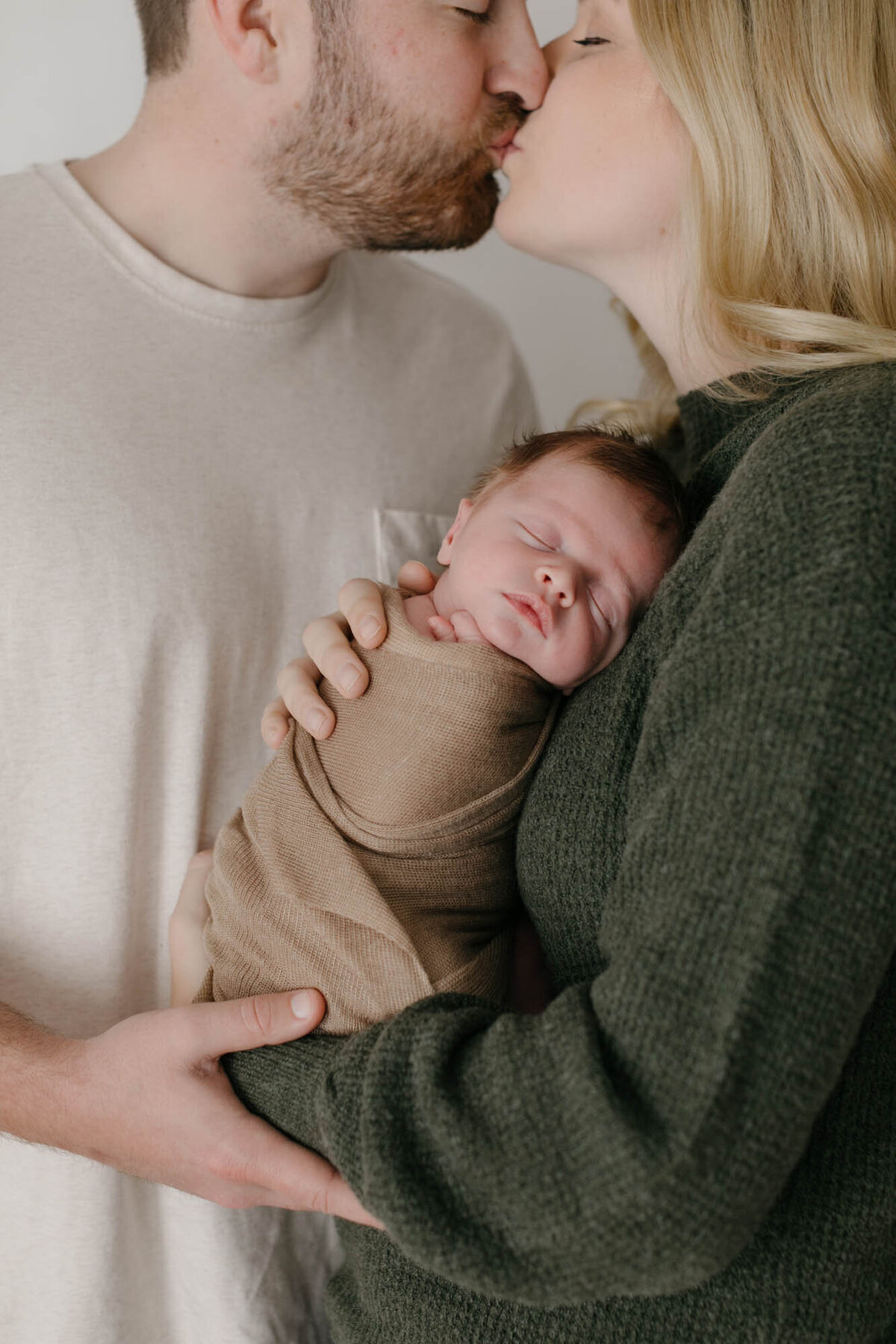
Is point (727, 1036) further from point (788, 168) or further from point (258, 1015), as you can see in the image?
point (788, 168)

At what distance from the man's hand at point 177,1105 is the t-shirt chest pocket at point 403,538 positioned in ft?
2.60

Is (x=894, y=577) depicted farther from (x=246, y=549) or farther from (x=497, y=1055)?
(x=246, y=549)

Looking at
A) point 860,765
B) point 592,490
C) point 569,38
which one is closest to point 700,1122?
point 860,765

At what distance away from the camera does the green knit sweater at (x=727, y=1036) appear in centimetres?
75

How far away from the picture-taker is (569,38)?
152 centimetres

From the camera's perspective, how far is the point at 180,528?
1479 mm

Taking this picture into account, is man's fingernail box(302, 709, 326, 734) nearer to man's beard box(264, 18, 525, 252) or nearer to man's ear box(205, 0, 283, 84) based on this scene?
man's beard box(264, 18, 525, 252)

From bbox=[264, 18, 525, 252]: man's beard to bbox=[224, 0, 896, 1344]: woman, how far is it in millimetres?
419

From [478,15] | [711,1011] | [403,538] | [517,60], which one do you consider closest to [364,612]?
[403,538]

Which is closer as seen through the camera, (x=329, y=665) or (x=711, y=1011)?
(x=711, y=1011)

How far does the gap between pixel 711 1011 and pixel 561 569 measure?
0.59 metres

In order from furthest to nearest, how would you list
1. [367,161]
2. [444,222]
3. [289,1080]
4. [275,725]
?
[444,222]
[367,161]
[275,725]
[289,1080]

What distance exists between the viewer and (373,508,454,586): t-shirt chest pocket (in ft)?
5.54

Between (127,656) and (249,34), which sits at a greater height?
(249,34)
